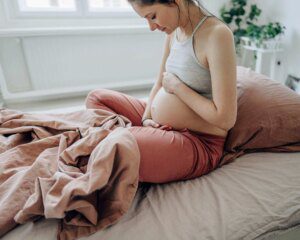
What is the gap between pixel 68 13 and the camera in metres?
2.14

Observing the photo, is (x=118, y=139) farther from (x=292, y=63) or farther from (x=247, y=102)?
(x=292, y=63)

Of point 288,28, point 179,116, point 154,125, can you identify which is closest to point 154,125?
point 154,125

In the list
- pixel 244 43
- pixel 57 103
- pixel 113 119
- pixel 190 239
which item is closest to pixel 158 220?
pixel 190 239

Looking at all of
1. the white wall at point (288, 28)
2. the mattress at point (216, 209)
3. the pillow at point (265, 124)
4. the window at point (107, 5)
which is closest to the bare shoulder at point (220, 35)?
the pillow at point (265, 124)

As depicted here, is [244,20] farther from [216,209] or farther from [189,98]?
[216,209]

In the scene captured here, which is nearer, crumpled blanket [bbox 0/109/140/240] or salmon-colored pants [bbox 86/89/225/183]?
crumpled blanket [bbox 0/109/140/240]

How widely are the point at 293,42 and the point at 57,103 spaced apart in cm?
195

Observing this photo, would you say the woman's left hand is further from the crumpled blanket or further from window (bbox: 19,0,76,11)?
window (bbox: 19,0,76,11)

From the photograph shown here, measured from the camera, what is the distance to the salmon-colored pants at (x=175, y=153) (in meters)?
0.70

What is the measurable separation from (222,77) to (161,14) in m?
0.28

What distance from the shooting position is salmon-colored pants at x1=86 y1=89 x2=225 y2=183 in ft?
2.29

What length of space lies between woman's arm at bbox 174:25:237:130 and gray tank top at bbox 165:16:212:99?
0.25 ft

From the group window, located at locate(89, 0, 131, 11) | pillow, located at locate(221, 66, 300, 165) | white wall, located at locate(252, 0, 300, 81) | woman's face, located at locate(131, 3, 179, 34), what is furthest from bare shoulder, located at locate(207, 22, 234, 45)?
window, located at locate(89, 0, 131, 11)

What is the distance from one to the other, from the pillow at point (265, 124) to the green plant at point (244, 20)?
116 centimetres
